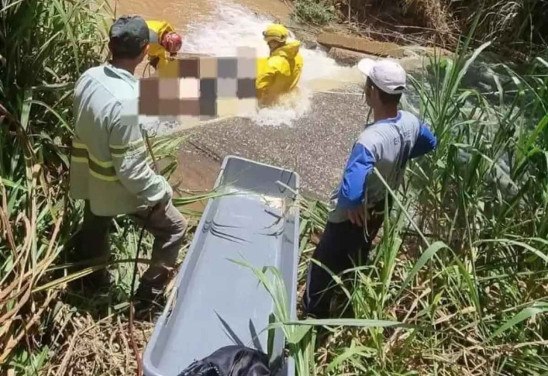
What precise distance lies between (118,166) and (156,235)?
510 millimetres

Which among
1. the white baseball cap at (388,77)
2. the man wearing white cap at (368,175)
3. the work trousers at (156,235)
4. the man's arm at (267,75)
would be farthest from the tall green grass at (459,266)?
the man's arm at (267,75)

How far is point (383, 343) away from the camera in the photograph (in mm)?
2711

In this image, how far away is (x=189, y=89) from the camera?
2730 mm

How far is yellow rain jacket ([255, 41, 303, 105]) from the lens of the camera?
5301 millimetres

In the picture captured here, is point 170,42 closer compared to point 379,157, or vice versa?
point 379,157

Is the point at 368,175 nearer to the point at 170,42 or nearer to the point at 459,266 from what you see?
the point at 459,266

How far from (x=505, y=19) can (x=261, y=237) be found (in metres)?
5.05

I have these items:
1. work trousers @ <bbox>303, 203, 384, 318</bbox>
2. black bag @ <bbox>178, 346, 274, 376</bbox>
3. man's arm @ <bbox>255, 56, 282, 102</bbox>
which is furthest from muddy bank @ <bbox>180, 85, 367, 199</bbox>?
black bag @ <bbox>178, 346, 274, 376</bbox>

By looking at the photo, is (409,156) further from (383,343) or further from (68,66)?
(68,66)

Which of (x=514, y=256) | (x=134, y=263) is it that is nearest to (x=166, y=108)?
(x=134, y=263)

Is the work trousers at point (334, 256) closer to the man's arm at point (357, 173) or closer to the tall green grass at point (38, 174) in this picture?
the man's arm at point (357, 173)

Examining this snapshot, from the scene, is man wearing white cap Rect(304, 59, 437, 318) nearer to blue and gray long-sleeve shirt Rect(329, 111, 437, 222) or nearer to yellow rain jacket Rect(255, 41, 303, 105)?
blue and gray long-sleeve shirt Rect(329, 111, 437, 222)

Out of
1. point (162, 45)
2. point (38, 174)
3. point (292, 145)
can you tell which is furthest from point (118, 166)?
point (292, 145)

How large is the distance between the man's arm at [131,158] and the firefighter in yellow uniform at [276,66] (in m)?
2.51
